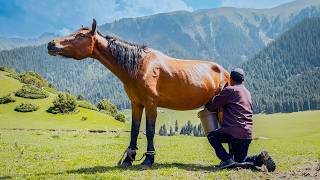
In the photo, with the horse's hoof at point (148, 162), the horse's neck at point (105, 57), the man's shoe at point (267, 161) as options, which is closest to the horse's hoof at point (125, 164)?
the horse's hoof at point (148, 162)

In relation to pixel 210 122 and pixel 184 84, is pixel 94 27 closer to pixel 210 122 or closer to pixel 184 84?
Result: pixel 184 84

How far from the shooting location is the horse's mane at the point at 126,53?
13.9 meters

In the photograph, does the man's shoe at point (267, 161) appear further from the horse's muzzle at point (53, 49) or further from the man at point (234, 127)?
the horse's muzzle at point (53, 49)

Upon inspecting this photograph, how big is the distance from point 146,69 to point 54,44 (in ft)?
10.2

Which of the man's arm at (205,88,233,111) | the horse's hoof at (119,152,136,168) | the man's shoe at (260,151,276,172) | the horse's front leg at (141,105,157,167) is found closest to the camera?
the man's shoe at (260,151,276,172)

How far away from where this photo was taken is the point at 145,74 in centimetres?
1377

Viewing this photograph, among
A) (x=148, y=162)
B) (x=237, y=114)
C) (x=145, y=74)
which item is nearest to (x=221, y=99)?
(x=237, y=114)

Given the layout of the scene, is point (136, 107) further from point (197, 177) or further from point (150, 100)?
point (197, 177)

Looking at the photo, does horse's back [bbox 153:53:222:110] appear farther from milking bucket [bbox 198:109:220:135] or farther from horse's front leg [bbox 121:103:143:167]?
horse's front leg [bbox 121:103:143:167]

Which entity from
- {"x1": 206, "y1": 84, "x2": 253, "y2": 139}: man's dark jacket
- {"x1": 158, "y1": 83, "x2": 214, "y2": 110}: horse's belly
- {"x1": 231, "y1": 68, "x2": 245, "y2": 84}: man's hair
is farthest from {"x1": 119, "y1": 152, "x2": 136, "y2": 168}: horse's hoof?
{"x1": 231, "y1": 68, "x2": 245, "y2": 84}: man's hair

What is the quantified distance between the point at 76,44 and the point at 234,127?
586 cm

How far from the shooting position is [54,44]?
43.4ft

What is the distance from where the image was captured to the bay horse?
13617 millimetres

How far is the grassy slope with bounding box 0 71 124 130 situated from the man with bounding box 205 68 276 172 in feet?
189
